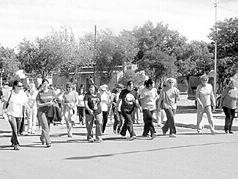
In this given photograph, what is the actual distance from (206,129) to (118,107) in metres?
3.82

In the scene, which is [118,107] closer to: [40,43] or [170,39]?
[40,43]

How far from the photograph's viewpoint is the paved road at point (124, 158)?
293 inches

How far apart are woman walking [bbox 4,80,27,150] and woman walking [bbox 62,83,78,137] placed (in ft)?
8.19

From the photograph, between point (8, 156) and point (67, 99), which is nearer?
point (8, 156)

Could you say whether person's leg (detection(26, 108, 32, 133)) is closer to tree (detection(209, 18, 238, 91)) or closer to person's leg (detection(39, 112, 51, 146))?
person's leg (detection(39, 112, 51, 146))

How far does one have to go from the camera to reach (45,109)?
36.0ft

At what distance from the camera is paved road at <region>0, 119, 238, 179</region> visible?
24.4 ft

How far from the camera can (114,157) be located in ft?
30.0

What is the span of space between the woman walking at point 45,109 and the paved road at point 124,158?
332 millimetres

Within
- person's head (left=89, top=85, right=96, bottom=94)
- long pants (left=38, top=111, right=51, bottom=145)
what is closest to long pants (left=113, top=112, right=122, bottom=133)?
person's head (left=89, top=85, right=96, bottom=94)

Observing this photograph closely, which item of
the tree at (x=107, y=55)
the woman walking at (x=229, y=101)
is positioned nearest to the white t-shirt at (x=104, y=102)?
the woman walking at (x=229, y=101)

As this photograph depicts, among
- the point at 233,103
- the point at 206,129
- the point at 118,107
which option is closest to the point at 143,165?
the point at 118,107

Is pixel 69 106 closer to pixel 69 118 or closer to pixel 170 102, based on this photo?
pixel 69 118

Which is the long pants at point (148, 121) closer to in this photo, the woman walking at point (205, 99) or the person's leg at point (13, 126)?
the woman walking at point (205, 99)
